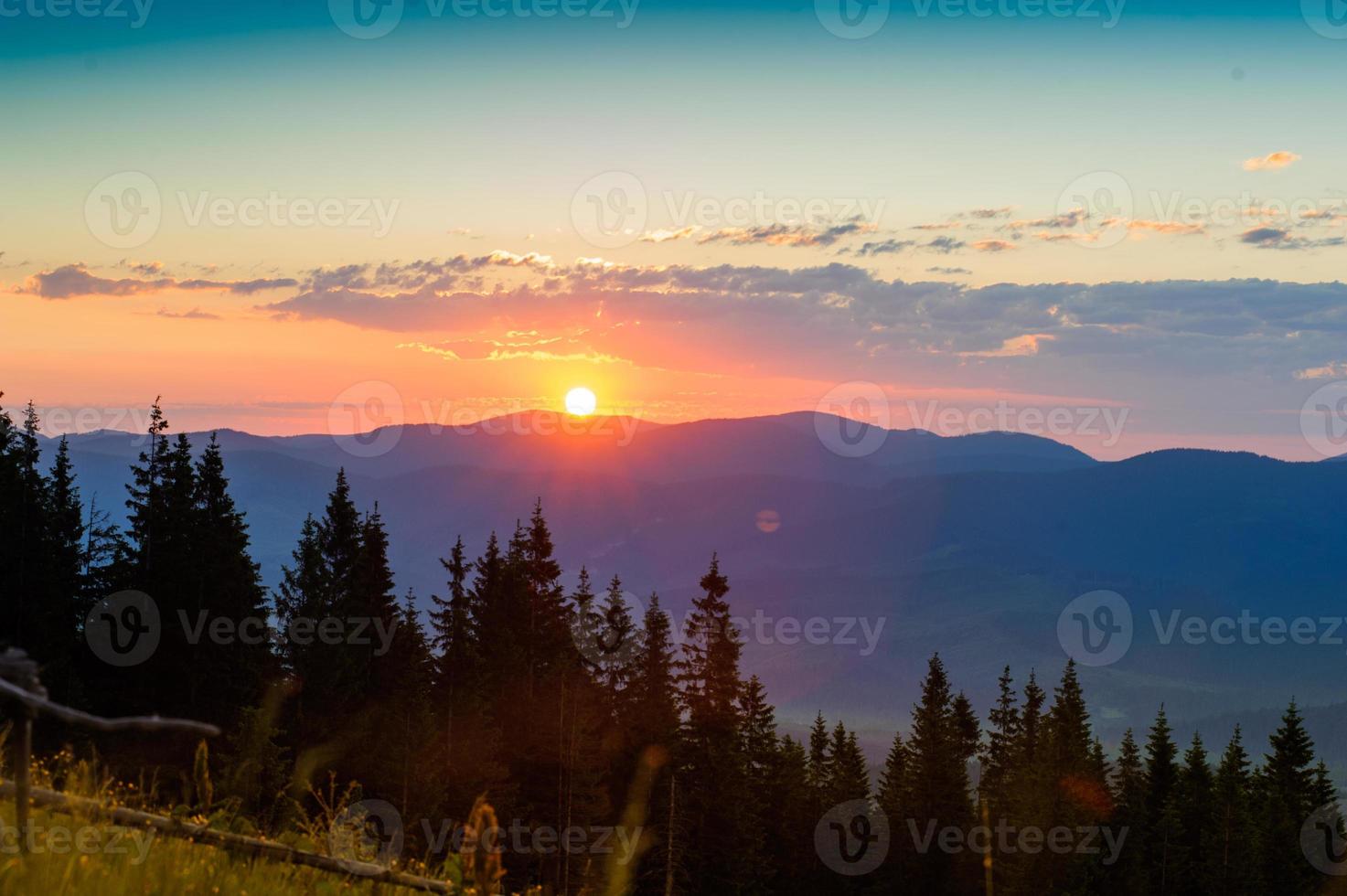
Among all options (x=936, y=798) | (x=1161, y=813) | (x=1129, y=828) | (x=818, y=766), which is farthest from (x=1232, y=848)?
(x=818, y=766)

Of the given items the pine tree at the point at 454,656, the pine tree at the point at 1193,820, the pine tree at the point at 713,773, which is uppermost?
the pine tree at the point at 454,656

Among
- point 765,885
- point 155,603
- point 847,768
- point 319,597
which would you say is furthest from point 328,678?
point 847,768

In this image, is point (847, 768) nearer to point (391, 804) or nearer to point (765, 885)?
point (765, 885)

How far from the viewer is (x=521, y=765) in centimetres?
5172

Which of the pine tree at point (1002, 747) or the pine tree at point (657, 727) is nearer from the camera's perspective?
the pine tree at point (657, 727)

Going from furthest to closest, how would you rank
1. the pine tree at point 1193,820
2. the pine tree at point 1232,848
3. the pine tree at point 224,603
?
the pine tree at point 1193,820, the pine tree at point 1232,848, the pine tree at point 224,603

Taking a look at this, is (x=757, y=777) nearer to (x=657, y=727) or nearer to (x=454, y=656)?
(x=657, y=727)

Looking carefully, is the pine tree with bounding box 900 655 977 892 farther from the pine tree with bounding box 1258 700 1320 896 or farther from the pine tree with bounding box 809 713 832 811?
the pine tree with bounding box 1258 700 1320 896

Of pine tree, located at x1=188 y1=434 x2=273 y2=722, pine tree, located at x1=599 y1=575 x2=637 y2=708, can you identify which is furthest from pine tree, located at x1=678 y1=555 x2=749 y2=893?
pine tree, located at x1=188 y1=434 x2=273 y2=722

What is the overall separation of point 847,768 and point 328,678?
149 ft

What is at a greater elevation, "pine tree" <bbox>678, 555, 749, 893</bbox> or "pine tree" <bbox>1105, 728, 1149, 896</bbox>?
"pine tree" <bbox>678, 555, 749, 893</bbox>

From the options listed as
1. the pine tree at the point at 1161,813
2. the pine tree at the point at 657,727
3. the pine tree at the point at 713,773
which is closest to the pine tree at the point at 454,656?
the pine tree at the point at 657,727

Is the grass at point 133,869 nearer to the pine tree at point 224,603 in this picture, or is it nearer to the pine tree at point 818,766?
the pine tree at point 224,603

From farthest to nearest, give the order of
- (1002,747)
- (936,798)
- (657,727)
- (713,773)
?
(1002,747) → (936,798) → (657,727) → (713,773)
